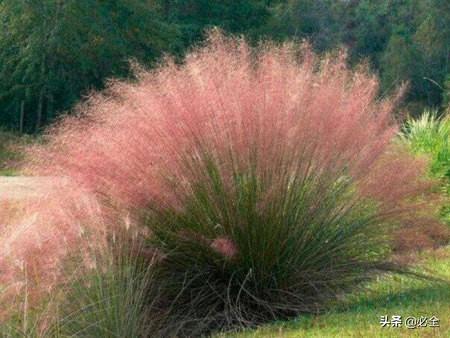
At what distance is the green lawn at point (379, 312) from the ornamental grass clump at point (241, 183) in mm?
253

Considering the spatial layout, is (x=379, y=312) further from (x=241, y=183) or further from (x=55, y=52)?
(x=55, y=52)

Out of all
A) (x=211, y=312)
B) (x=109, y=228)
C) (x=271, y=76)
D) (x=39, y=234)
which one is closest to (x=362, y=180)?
(x=271, y=76)

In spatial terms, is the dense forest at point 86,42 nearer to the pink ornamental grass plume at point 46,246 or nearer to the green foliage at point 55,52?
the green foliage at point 55,52

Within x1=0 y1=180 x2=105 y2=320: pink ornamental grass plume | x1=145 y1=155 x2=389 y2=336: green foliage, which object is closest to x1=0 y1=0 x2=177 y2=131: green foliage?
x1=145 y1=155 x2=389 y2=336: green foliage

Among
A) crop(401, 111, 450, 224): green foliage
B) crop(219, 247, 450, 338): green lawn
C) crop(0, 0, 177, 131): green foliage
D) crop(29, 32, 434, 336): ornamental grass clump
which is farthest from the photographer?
crop(0, 0, 177, 131): green foliage

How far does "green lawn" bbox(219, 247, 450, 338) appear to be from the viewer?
6.34 m

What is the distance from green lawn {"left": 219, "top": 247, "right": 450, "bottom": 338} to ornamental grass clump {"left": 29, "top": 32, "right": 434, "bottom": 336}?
0.83 feet

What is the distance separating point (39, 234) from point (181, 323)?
4.46 feet

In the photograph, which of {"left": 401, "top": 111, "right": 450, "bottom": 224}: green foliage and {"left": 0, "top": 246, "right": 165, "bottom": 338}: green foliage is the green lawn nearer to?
{"left": 0, "top": 246, "right": 165, "bottom": 338}: green foliage

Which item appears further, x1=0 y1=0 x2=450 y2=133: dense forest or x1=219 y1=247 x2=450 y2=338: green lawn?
x1=0 y1=0 x2=450 y2=133: dense forest

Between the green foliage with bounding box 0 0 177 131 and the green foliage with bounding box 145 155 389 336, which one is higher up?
the green foliage with bounding box 145 155 389 336

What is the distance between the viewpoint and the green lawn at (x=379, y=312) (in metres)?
6.34

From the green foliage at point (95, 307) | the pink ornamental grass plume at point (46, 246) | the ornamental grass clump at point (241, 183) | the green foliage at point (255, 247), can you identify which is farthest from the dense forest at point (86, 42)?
the green foliage at point (95, 307)

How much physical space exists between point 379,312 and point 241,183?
4.75 feet
